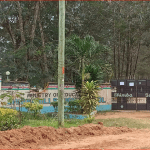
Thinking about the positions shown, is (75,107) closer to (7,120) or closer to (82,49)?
(82,49)

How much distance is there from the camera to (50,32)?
23.4m

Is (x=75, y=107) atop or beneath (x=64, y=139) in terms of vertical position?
atop

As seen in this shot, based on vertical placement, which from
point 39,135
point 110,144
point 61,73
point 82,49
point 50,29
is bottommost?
point 110,144

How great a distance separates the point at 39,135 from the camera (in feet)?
26.3

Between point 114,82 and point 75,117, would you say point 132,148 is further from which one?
point 114,82

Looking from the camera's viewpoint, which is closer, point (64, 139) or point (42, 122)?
point (64, 139)

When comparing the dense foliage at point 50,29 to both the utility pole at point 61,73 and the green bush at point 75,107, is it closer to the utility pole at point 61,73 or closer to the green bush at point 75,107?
the green bush at point 75,107

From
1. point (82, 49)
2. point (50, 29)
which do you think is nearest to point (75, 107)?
point (82, 49)

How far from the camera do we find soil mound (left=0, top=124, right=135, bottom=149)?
23.8 feet

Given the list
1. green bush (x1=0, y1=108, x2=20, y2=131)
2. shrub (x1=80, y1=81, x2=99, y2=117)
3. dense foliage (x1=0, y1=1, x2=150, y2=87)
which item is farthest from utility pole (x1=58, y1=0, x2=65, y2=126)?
dense foliage (x1=0, y1=1, x2=150, y2=87)

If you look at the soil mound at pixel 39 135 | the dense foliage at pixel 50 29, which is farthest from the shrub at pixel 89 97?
the dense foliage at pixel 50 29

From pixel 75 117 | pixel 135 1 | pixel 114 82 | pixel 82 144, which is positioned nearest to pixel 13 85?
pixel 75 117

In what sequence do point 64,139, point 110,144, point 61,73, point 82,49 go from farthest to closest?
point 82,49
point 61,73
point 64,139
point 110,144

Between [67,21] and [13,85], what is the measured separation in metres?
7.98
